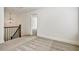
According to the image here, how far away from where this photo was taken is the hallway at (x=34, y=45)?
1709 mm

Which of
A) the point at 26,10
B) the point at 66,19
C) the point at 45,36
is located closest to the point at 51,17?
the point at 66,19

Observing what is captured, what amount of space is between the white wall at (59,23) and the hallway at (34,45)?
0.10m

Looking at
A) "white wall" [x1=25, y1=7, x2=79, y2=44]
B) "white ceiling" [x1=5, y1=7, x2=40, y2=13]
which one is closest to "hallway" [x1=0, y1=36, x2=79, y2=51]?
"white wall" [x1=25, y1=7, x2=79, y2=44]

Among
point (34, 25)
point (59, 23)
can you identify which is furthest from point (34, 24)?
point (59, 23)

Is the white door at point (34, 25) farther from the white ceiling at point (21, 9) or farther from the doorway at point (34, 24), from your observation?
the white ceiling at point (21, 9)

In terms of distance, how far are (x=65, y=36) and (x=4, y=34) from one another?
1.19 m

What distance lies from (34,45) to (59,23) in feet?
2.17

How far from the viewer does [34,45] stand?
1.78 metres

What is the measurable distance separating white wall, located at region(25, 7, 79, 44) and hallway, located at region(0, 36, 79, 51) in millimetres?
102

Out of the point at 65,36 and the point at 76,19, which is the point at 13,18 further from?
the point at 76,19

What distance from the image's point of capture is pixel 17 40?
1796mm

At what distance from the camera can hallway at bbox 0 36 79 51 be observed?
1.71 metres

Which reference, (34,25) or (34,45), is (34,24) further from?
(34,45)
